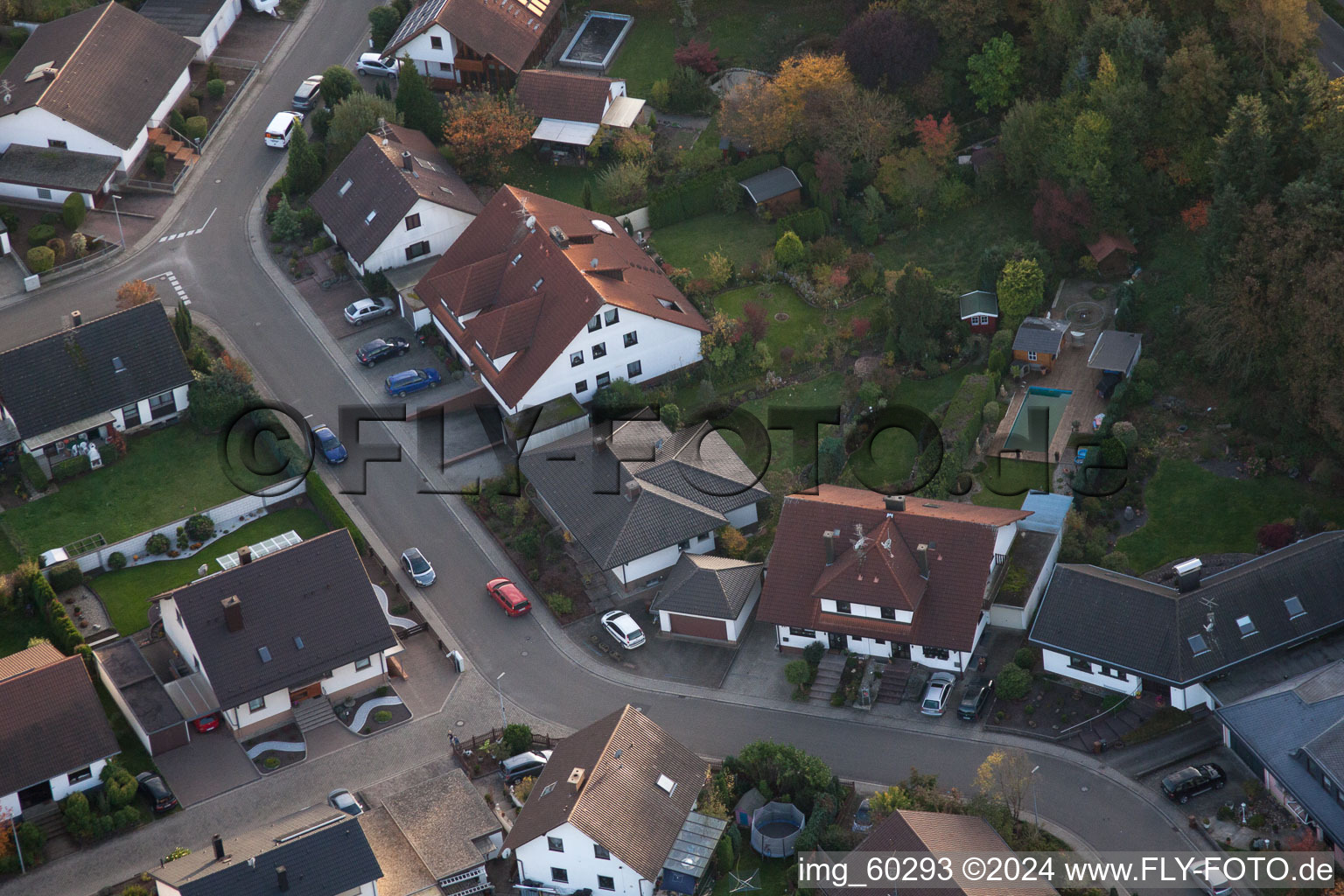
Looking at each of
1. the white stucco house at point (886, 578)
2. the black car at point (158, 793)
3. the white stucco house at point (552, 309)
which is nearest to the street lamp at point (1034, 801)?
the white stucco house at point (886, 578)

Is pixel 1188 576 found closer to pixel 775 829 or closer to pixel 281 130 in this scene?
pixel 775 829

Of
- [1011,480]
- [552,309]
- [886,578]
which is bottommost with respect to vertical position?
[1011,480]

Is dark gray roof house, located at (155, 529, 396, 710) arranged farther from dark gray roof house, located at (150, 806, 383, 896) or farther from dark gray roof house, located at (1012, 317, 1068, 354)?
dark gray roof house, located at (1012, 317, 1068, 354)

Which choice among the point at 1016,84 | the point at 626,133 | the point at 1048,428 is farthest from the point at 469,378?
the point at 1016,84

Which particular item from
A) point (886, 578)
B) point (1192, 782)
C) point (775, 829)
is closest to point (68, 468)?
point (775, 829)

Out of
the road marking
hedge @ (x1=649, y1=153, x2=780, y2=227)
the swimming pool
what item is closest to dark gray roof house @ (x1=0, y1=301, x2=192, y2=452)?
the road marking

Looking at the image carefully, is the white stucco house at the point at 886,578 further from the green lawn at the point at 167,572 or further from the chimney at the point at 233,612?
the green lawn at the point at 167,572

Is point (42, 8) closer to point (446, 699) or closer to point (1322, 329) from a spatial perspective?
point (446, 699)
